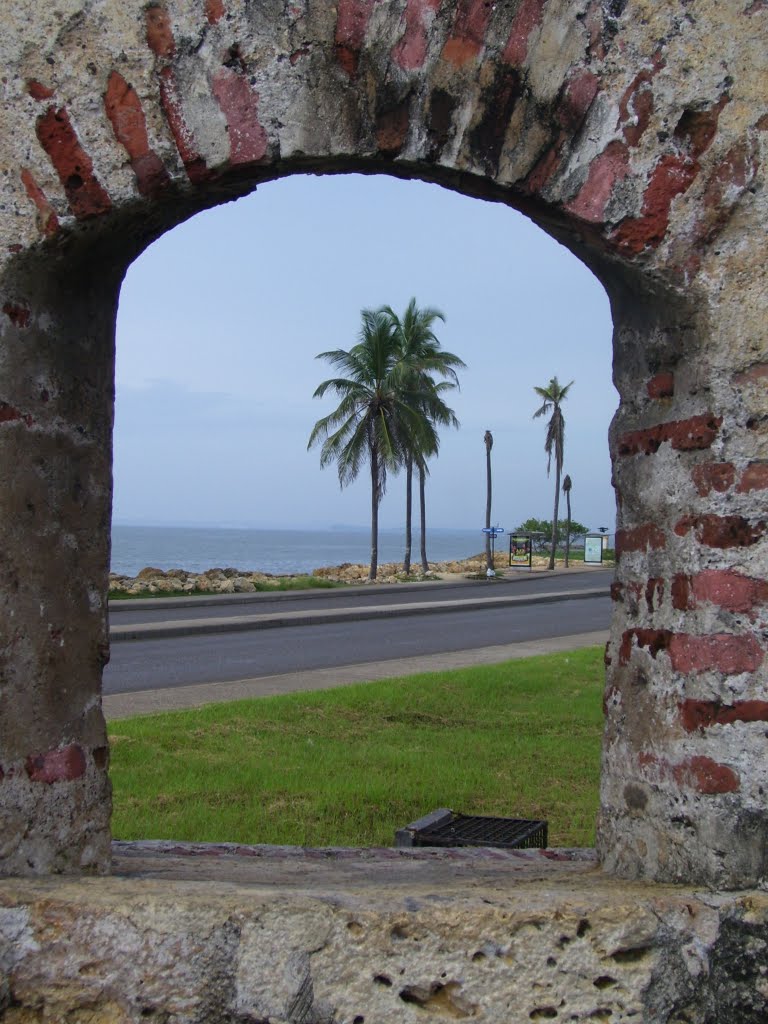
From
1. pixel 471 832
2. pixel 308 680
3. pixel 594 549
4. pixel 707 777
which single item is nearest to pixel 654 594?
pixel 707 777

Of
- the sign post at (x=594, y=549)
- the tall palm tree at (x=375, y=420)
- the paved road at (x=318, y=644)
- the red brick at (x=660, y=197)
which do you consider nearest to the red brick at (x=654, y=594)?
the red brick at (x=660, y=197)

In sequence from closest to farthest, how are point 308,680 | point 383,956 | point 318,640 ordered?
1. point 383,956
2. point 308,680
3. point 318,640

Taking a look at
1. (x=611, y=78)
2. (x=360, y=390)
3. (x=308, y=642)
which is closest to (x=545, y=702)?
(x=308, y=642)

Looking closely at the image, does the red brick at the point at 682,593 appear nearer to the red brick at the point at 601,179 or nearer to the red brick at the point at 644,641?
the red brick at the point at 644,641

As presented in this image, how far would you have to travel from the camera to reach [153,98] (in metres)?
2.62

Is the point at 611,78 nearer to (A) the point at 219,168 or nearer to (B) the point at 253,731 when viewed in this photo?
(A) the point at 219,168

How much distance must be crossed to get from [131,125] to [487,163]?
89 cm

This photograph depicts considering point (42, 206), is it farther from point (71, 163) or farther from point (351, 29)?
point (351, 29)

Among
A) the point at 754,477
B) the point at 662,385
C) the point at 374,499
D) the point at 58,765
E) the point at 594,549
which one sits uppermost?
the point at 374,499

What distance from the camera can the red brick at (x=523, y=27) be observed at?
2648 millimetres

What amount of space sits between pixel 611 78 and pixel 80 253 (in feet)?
4.66

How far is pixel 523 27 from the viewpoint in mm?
2650

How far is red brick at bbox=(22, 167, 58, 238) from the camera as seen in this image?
2613 millimetres

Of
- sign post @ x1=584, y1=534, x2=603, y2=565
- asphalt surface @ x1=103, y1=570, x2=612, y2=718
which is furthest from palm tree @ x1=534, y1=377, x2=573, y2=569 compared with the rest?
asphalt surface @ x1=103, y1=570, x2=612, y2=718
